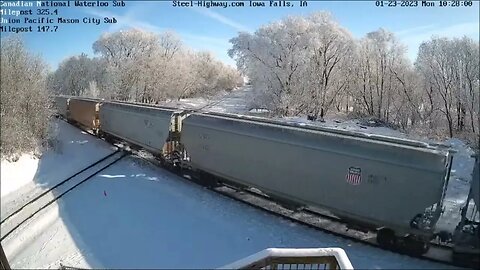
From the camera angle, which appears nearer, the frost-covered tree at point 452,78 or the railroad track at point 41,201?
the frost-covered tree at point 452,78

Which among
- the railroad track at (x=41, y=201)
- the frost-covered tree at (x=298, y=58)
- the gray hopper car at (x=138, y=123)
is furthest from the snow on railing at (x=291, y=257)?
the gray hopper car at (x=138, y=123)

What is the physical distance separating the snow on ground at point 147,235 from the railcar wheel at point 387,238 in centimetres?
10

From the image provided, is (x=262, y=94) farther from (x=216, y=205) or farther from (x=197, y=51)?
(x=216, y=205)

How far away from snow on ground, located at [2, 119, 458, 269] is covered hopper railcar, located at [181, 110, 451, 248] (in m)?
0.31

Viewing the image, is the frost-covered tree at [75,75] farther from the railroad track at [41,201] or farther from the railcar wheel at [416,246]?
the railcar wheel at [416,246]

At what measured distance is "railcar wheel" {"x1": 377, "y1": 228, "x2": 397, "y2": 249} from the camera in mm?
2852

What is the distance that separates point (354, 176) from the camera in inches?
120

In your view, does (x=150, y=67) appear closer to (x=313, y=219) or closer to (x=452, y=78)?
(x=313, y=219)

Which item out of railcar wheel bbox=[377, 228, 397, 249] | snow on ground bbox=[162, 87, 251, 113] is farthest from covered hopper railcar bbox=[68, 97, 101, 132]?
railcar wheel bbox=[377, 228, 397, 249]

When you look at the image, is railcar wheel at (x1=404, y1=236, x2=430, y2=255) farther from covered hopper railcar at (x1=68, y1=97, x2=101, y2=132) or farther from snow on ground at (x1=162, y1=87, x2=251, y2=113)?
covered hopper railcar at (x1=68, y1=97, x2=101, y2=132)

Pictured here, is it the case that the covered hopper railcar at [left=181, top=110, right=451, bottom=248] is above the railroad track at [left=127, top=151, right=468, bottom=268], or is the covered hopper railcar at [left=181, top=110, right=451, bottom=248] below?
above

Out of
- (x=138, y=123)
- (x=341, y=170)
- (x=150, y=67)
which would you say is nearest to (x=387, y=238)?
(x=341, y=170)

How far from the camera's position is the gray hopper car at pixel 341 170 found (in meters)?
2.56

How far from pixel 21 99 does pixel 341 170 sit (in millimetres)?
3178
